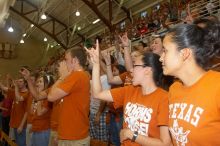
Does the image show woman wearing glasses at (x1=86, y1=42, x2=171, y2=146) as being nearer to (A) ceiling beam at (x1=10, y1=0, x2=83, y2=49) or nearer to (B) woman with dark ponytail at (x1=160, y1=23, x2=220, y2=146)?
(B) woman with dark ponytail at (x1=160, y1=23, x2=220, y2=146)

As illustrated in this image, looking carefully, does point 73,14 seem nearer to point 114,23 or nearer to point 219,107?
point 114,23

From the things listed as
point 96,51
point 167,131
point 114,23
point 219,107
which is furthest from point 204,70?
point 114,23

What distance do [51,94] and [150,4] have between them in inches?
434

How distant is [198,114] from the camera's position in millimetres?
1768

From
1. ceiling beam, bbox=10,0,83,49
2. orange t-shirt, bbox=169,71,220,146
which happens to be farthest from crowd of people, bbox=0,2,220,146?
ceiling beam, bbox=10,0,83,49

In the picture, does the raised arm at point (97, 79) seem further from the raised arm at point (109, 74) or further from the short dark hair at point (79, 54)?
the raised arm at point (109, 74)

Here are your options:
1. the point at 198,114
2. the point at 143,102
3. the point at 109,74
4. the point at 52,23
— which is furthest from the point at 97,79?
the point at 52,23

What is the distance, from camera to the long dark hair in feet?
6.27

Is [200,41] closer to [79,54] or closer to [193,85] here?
[193,85]

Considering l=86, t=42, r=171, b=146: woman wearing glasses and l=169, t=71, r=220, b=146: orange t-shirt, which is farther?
l=86, t=42, r=171, b=146: woman wearing glasses

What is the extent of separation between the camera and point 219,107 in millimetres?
1695

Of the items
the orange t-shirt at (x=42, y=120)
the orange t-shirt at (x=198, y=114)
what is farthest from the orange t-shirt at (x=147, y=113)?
the orange t-shirt at (x=42, y=120)

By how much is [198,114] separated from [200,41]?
1.46ft

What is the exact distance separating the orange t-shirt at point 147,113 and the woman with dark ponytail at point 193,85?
9.8 inches
